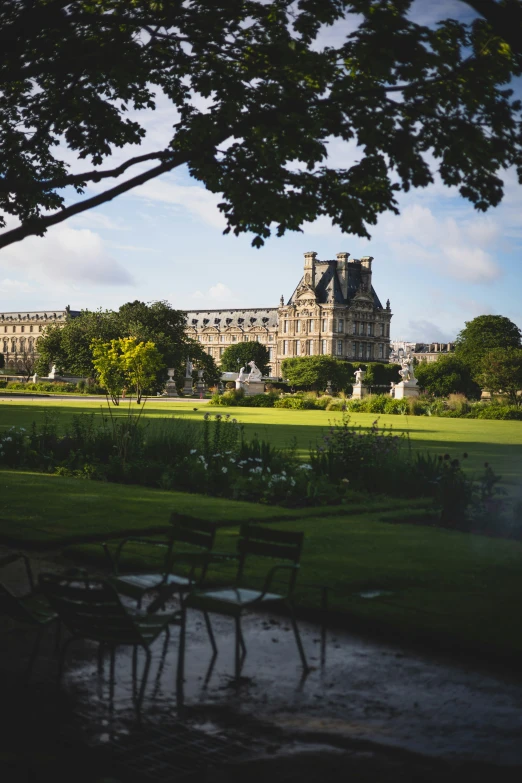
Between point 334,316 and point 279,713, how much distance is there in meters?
129

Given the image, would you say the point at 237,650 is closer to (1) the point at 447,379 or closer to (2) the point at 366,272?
(1) the point at 447,379

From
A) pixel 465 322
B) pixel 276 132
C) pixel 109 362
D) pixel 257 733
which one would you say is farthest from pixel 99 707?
pixel 465 322

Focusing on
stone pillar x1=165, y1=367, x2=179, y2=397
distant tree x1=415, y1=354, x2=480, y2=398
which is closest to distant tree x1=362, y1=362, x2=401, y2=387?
stone pillar x1=165, y1=367, x2=179, y2=397

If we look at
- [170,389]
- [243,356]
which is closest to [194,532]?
[170,389]

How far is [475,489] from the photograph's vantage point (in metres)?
10.6

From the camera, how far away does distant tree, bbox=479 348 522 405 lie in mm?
48688

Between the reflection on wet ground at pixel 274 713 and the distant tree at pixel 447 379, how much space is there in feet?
165

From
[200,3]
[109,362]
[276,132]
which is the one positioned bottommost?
[109,362]

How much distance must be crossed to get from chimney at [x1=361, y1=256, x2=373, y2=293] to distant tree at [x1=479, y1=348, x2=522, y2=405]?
8822cm

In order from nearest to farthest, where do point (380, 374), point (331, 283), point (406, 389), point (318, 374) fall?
point (406, 389)
point (318, 374)
point (380, 374)
point (331, 283)

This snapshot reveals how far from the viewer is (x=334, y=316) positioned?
132m

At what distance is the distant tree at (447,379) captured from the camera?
54656 millimetres

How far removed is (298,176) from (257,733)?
5144 millimetres

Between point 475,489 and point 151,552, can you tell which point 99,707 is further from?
point 475,489
